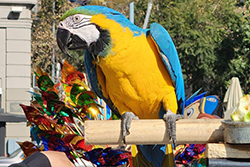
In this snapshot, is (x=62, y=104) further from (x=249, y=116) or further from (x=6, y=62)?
(x=6, y=62)

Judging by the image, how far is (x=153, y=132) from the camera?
2.75 metres

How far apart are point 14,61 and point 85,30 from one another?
917 centimetres

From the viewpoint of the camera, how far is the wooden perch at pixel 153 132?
2.60 metres

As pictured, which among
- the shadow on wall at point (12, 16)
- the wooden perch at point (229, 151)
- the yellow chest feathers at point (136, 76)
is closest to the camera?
the wooden perch at point (229, 151)

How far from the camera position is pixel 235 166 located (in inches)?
90.6

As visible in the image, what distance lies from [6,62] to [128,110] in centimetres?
889

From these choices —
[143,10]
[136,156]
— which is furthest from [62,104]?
[143,10]

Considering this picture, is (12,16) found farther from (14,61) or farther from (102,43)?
(102,43)

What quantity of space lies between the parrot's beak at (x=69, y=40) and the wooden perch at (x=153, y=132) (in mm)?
940

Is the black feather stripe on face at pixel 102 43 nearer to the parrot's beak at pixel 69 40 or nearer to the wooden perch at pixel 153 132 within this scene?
the parrot's beak at pixel 69 40

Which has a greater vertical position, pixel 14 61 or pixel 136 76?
pixel 136 76

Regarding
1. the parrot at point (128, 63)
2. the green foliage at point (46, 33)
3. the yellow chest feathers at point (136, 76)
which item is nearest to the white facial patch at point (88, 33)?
the parrot at point (128, 63)

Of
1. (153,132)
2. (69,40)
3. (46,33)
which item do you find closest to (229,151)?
(153,132)

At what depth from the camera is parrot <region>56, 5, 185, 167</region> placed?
3.56m
